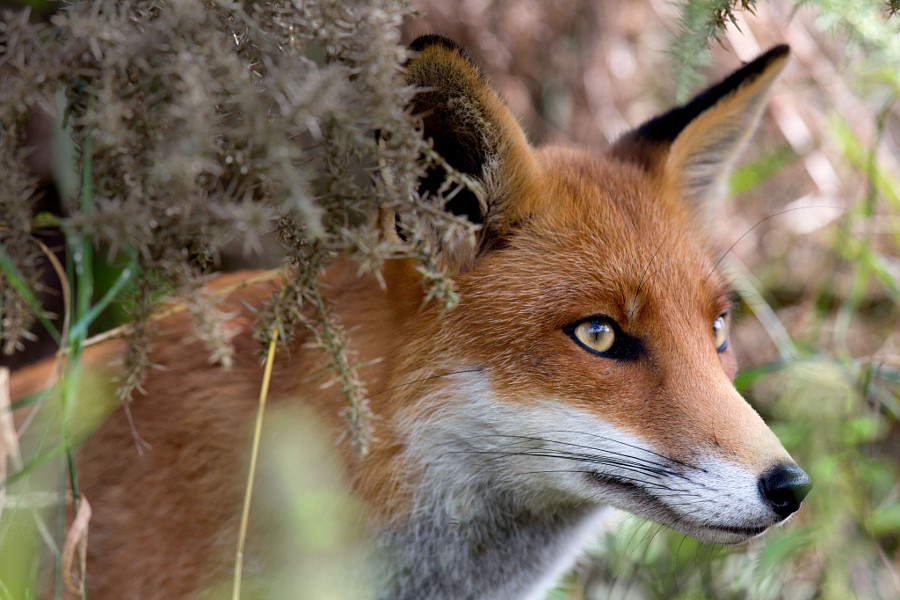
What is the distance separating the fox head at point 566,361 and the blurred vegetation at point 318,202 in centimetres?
29

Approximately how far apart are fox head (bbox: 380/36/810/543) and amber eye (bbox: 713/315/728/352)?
0.08 meters

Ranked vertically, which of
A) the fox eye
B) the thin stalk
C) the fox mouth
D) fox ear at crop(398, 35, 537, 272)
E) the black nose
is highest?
fox ear at crop(398, 35, 537, 272)

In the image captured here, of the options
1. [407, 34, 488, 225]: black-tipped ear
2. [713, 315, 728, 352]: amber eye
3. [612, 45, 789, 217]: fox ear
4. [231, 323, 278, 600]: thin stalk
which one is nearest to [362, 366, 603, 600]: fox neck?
[231, 323, 278, 600]: thin stalk

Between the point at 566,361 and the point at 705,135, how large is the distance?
4.22 feet

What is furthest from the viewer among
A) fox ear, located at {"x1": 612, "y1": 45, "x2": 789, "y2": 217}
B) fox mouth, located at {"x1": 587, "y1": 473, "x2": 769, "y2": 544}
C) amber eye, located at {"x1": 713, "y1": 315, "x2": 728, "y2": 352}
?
fox ear, located at {"x1": 612, "y1": 45, "x2": 789, "y2": 217}

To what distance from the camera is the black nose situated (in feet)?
7.07

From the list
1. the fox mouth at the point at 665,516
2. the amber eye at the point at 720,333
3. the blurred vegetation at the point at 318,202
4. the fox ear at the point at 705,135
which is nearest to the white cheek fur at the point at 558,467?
the fox mouth at the point at 665,516

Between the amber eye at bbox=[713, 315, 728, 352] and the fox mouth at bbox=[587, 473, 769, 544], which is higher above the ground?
the amber eye at bbox=[713, 315, 728, 352]

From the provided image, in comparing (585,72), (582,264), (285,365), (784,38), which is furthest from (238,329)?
(784,38)

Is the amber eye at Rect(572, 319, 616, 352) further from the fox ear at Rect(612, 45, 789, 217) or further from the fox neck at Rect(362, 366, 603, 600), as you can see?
the fox ear at Rect(612, 45, 789, 217)

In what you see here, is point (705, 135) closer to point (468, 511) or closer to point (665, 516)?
point (665, 516)

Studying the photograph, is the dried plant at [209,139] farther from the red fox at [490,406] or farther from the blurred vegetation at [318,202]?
the red fox at [490,406]

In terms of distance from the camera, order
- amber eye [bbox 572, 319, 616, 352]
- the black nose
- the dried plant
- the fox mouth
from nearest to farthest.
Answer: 1. the dried plant
2. the black nose
3. the fox mouth
4. amber eye [bbox 572, 319, 616, 352]

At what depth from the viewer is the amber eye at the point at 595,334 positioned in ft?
8.02
